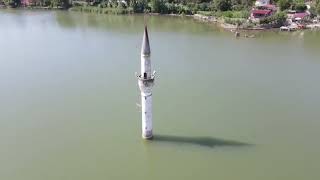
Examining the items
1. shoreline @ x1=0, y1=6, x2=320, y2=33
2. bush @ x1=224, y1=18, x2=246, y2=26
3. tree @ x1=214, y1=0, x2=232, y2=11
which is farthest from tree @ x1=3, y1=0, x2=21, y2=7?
bush @ x1=224, y1=18, x2=246, y2=26

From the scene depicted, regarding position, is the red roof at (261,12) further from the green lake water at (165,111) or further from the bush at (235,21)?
the green lake water at (165,111)

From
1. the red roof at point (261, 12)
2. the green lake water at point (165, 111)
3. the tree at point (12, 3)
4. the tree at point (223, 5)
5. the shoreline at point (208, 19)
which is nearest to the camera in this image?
the green lake water at point (165, 111)

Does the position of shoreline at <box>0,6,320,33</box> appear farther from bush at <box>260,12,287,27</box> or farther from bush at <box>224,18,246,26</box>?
bush at <box>260,12,287,27</box>

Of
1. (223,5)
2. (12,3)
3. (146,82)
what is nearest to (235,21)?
(223,5)

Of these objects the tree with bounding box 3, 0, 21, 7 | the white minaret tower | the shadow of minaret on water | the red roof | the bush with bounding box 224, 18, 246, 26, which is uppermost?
the tree with bounding box 3, 0, 21, 7

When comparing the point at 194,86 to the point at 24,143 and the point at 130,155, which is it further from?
the point at 24,143

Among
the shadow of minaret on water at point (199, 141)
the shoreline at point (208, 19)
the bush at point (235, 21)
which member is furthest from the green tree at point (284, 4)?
the shadow of minaret on water at point (199, 141)

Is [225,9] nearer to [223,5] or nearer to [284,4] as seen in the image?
[223,5]
